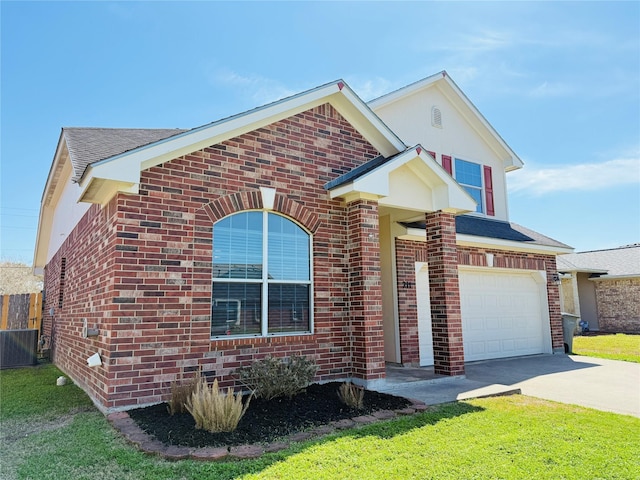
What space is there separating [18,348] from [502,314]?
48.1ft

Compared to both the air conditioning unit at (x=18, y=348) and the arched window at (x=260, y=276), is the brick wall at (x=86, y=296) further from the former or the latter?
the arched window at (x=260, y=276)

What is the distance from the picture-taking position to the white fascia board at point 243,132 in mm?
5723

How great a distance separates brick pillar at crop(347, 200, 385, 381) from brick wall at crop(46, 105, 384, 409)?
27mm

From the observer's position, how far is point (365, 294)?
7410 mm

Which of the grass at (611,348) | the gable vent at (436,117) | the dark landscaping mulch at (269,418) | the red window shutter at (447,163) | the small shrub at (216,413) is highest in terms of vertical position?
the gable vent at (436,117)

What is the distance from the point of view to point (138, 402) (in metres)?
5.67

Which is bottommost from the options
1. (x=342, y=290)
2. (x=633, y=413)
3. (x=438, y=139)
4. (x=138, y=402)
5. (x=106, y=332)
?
(x=633, y=413)

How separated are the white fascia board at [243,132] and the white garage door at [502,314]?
521 centimetres

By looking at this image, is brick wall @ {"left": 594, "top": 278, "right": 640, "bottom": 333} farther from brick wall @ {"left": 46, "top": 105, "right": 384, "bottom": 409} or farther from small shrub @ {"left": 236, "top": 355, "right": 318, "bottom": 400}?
small shrub @ {"left": 236, "top": 355, "right": 318, "bottom": 400}

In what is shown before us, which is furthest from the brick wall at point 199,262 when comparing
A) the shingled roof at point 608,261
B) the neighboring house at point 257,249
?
the shingled roof at point 608,261

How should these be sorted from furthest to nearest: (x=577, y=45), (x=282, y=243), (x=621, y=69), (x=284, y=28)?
(x=621, y=69) → (x=577, y=45) → (x=284, y=28) → (x=282, y=243)

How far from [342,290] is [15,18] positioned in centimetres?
875

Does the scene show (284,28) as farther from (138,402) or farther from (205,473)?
(205,473)

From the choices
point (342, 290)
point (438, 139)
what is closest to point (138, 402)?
point (342, 290)
